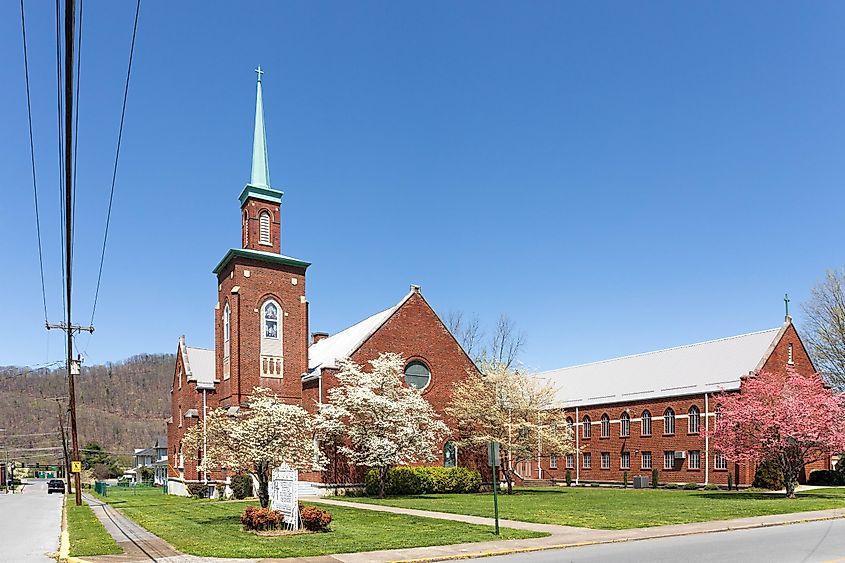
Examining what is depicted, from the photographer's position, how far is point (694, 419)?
46.8m

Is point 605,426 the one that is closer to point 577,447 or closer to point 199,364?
point 577,447

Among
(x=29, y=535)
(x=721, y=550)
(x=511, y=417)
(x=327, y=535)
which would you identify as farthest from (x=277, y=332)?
(x=721, y=550)

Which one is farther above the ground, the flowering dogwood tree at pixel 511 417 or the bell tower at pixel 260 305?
the bell tower at pixel 260 305

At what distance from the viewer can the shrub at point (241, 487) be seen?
121 ft

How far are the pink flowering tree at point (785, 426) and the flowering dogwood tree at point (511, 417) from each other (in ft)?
27.7

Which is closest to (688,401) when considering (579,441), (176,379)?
(579,441)

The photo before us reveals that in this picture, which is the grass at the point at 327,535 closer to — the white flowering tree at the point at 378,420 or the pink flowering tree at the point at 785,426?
the white flowering tree at the point at 378,420

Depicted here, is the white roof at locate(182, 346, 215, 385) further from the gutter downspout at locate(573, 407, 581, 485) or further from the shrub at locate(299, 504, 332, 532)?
the shrub at locate(299, 504, 332, 532)

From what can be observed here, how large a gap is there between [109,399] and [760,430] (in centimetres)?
13368

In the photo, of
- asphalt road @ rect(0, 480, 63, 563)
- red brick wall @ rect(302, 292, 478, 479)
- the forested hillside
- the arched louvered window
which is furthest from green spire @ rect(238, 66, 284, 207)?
the forested hillside

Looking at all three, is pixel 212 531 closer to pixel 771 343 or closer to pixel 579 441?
pixel 771 343

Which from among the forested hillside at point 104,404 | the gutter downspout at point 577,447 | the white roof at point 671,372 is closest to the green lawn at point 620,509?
the white roof at point 671,372

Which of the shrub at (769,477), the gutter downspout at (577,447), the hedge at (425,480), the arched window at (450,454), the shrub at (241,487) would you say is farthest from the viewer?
the gutter downspout at (577,447)

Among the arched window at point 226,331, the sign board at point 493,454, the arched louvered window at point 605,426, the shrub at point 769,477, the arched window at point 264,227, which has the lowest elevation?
the shrub at point 769,477
